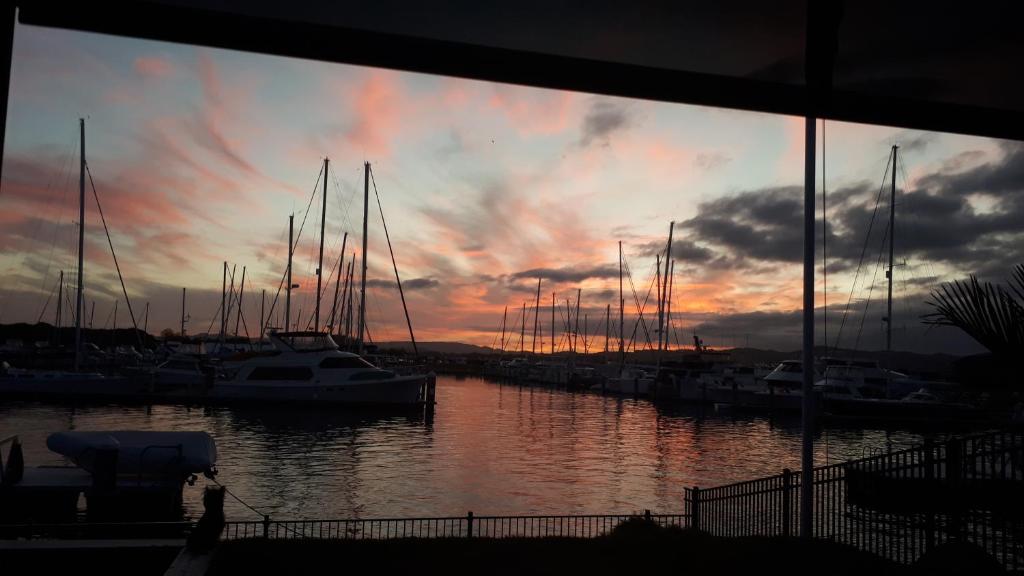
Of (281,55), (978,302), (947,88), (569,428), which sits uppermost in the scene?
(947,88)

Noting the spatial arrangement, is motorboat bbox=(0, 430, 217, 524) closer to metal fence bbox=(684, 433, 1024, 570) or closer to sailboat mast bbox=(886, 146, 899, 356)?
metal fence bbox=(684, 433, 1024, 570)

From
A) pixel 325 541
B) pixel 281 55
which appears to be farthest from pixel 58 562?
pixel 281 55

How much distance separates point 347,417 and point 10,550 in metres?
42.7

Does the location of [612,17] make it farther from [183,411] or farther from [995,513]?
[183,411]

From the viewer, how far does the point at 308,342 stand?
5769 cm

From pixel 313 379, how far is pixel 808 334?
156ft

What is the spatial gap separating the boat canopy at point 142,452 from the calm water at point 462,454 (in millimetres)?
2255

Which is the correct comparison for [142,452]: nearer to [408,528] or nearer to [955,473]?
[408,528]

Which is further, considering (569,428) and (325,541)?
(569,428)

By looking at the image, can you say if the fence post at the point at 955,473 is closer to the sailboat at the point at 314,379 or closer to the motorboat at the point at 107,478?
the motorboat at the point at 107,478

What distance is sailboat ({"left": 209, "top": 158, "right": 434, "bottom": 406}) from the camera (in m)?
54.2

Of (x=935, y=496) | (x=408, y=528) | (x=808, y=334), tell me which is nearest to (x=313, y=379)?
(x=408, y=528)

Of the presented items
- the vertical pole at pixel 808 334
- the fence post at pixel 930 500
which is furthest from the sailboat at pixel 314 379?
the fence post at pixel 930 500

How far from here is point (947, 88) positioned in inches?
145
